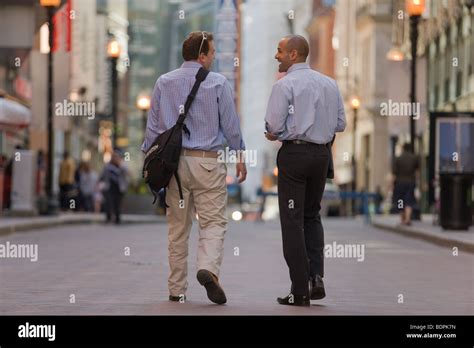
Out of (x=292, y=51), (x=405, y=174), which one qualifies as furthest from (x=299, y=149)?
(x=405, y=174)

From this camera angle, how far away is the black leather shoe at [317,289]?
11203 mm

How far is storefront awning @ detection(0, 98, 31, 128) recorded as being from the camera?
3137 centimetres

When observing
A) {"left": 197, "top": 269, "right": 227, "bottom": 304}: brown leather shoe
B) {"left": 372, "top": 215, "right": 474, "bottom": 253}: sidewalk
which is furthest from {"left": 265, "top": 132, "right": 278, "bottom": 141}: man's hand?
{"left": 372, "top": 215, "right": 474, "bottom": 253}: sidewalk

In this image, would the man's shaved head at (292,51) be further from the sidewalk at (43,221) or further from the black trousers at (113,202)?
the black trousers at (113,202)

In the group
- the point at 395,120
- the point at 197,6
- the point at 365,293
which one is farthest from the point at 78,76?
the point at 197,6

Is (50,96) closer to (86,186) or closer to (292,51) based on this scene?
(86,186)

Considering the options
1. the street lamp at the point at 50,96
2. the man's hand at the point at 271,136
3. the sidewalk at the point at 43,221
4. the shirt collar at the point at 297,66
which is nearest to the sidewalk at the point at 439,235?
the sidewalk at the point at 43,221

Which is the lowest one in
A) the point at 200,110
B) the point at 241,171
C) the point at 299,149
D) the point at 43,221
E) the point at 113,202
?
the point at 43,221

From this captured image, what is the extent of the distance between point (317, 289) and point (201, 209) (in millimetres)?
1100

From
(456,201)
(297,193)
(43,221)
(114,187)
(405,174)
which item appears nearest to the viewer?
(297,193)

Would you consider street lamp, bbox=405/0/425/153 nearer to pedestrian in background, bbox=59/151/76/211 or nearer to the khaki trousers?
pedestrian in background, bbox=59/151/76/211

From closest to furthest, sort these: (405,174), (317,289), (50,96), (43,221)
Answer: (317,289) < (43,221) < (405,174) < (50,96)

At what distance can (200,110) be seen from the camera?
11195mm
